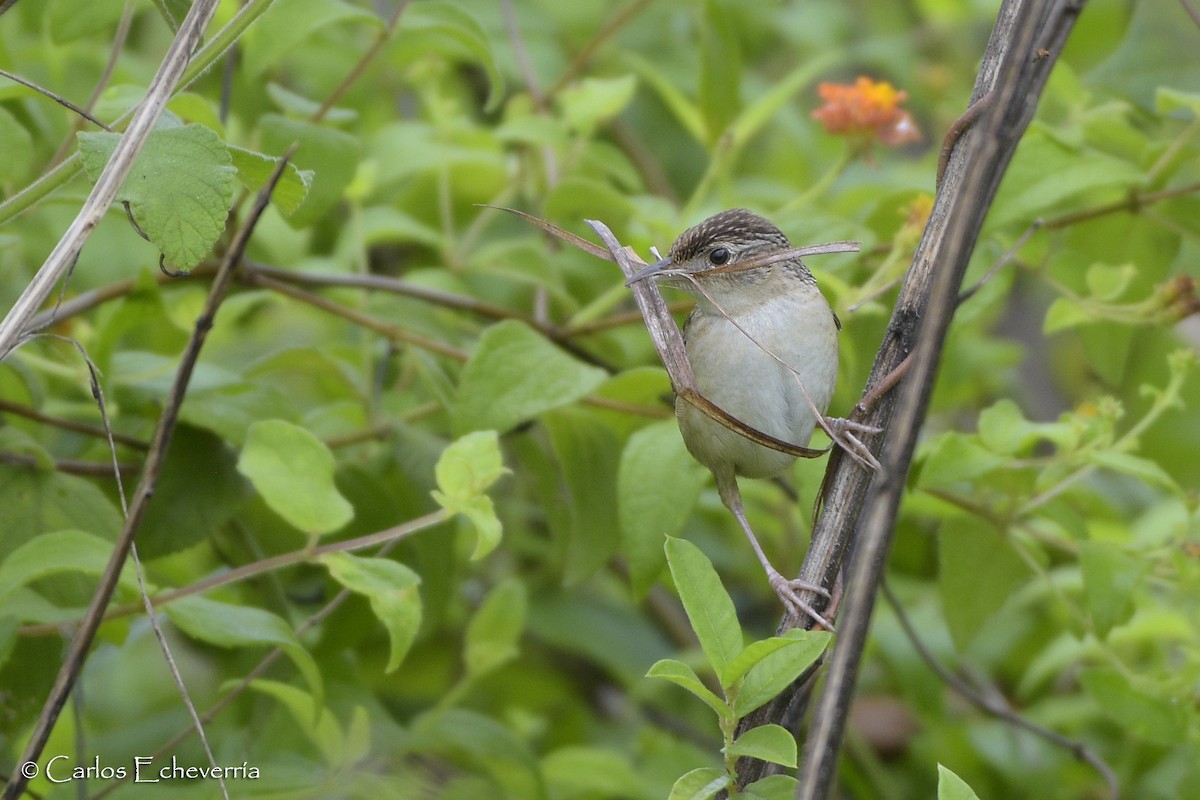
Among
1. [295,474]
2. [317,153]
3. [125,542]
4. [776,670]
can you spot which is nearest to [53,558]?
[125,542]

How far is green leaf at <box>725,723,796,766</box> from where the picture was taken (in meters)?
1.51

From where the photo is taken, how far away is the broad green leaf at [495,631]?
278 centimetres

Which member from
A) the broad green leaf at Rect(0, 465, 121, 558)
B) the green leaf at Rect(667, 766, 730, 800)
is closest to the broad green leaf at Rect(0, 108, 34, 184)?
the broad green leaf at Rect(0, 465, 121, 558)

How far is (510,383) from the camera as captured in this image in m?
2.35

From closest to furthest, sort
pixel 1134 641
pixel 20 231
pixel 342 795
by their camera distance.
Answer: pixel 342 795 < pixel 20 231 < pixel 1134 641

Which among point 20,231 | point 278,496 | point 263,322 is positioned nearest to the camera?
point 278,496

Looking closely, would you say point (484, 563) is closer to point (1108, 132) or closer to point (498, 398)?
point (498, 398)

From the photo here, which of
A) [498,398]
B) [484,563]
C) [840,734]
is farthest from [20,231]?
[840,734]

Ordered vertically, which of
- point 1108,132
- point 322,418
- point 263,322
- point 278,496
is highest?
point 263,322

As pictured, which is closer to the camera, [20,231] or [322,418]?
[322,418]

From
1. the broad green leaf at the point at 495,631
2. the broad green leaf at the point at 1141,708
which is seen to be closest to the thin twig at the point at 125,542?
the broad green leaf at the point at 495,631

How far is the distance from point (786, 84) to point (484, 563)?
6.05ft

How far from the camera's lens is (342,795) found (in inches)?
90.6

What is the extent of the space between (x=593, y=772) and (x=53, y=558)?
1449 millimetres
